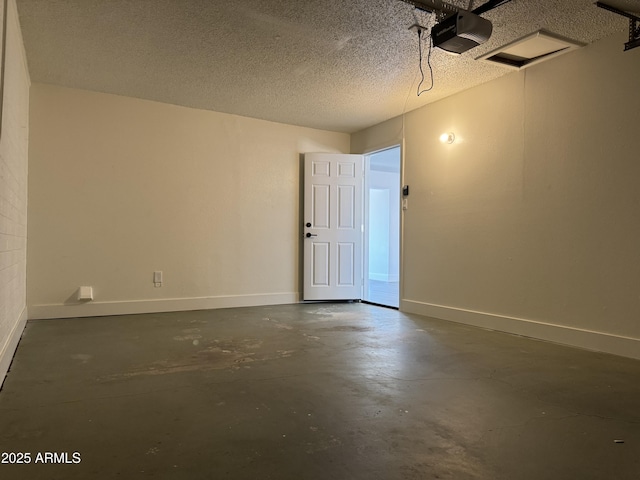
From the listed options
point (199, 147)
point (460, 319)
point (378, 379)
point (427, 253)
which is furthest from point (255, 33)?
point (460, 319)

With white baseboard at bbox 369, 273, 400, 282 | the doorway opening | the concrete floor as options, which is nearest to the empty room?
the concrete floor

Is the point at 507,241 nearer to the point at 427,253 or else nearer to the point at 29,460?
the point at 427,253

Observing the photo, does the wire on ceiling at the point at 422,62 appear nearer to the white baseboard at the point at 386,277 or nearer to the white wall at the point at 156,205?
the white wall at the point at 156,205

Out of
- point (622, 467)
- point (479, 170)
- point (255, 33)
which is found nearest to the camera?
point (622, 467)

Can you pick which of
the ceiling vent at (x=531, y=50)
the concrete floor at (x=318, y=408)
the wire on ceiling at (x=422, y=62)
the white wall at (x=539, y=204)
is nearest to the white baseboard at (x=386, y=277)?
the white wall at (x=539, y=204)

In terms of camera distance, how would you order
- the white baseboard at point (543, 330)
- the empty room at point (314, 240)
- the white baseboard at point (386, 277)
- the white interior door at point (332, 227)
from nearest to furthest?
1. the empty room at point (314, 240)
2. the white baseboard at point (543, 330)
3. the white interior door at point (332, 227)
4. the white baseboard at point (386, 277)

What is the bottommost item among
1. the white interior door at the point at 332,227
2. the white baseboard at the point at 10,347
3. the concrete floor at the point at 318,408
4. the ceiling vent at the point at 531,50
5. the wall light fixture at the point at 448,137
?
the concrete floor at the point at 318,408

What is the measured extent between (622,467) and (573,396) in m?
0.78

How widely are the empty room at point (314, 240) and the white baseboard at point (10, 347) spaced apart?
0.13 ft

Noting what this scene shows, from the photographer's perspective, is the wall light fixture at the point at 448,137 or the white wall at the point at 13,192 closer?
the white wall at the point at 13,192

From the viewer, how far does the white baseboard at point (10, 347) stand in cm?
244

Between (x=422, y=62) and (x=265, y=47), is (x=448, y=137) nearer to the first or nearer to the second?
(x=422, y=62)

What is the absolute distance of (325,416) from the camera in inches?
77.4

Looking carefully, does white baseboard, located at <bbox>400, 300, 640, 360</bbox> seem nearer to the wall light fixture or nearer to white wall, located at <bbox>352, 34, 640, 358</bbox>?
white wall, located at <bbox>352, 34, 640, 358</bbox>
